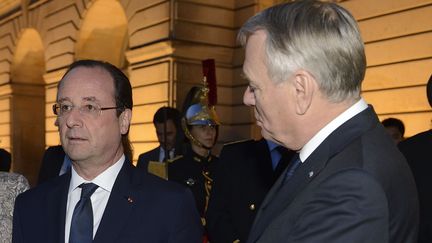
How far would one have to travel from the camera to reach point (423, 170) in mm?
2928

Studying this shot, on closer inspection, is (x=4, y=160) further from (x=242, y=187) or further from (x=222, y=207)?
(x=242, y=187)

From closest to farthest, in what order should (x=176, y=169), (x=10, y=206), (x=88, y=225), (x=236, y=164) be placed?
(x=88, y=225) < (x=10, y=206) < (x=236, y=164) < (x=176, y=169)

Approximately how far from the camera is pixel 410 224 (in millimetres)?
1466

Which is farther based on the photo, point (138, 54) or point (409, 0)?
point (138, 54)

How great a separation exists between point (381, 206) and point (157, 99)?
35.4 feet

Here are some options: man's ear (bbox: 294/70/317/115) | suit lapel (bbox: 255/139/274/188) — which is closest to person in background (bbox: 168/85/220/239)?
suit lapel (bbox: 255/139/274/188)

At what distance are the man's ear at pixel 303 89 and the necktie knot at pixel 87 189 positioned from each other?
1.19m

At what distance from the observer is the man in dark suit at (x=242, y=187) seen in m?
3.88

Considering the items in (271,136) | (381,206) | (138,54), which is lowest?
(381,206)

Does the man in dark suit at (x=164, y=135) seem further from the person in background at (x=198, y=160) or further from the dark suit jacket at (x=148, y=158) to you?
the person in background at (x=198, y=160)

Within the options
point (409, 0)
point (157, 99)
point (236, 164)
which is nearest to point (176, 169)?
point (236, 164)

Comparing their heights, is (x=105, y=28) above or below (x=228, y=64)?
above

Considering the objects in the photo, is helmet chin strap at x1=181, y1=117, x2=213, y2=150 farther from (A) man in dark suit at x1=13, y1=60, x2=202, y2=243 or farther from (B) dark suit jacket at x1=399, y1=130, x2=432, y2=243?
(A) man in dark suit at x1=13, y1=60, x2=202, y2=243

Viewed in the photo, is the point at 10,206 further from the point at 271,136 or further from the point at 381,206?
the point at 381,206
